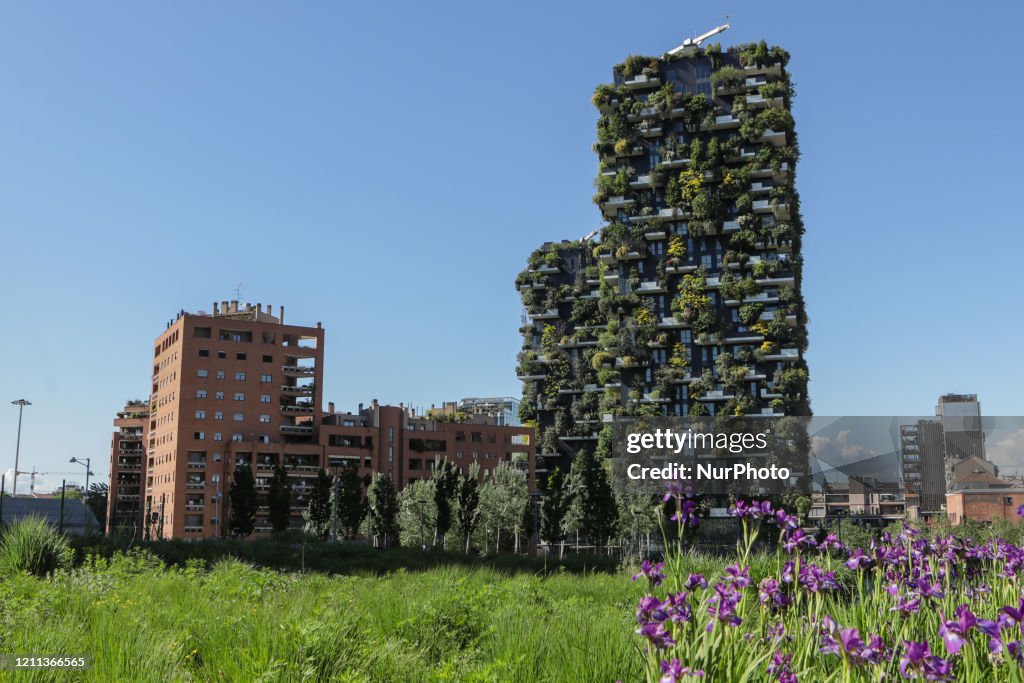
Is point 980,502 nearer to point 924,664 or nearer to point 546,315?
point 546,315

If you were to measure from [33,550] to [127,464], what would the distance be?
106 meters

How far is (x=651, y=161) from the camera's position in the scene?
82.6m

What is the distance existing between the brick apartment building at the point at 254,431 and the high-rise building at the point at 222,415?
0.32 feet

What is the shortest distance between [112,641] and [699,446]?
71251 mm

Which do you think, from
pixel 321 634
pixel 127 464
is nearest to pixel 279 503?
pixel 127 464

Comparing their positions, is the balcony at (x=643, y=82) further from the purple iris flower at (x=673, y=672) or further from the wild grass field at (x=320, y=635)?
the purple iris flower at (x=673, y=672)

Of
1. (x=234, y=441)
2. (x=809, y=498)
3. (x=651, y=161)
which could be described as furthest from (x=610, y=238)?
(x=234, y=441)

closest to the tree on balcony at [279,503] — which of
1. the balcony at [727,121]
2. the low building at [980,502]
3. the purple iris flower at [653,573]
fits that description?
the balcony at [727,121]

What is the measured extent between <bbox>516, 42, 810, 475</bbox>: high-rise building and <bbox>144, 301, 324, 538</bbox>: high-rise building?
29.2m

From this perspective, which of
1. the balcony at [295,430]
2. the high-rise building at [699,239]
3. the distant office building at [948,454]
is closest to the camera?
the high-rise building at [699,239]

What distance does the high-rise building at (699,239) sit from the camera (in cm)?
7475

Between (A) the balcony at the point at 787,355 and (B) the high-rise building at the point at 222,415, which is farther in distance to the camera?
(B) the high-rise building at the point at 222,415

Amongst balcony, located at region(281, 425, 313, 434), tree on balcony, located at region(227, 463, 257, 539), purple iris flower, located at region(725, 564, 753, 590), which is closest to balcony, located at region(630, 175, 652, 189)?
balcony, located at region(281, 425, 313, 434)

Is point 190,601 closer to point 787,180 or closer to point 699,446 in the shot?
point 699,446
